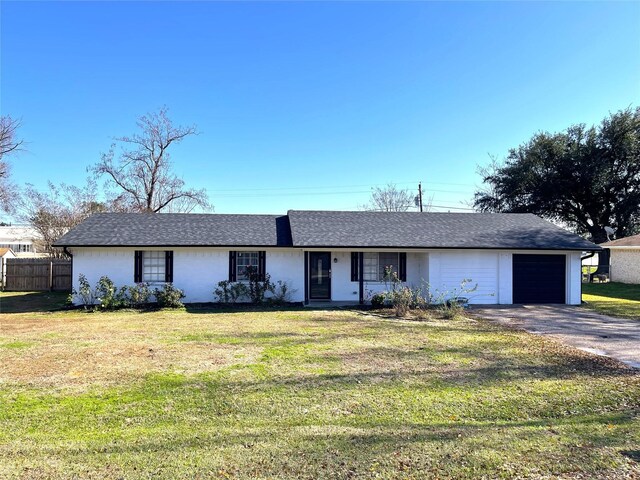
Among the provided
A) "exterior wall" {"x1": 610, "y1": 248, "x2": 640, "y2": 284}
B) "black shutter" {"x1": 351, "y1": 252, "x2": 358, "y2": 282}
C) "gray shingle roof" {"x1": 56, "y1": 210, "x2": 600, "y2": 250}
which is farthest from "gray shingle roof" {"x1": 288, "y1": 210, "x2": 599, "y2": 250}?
"exterior wall" {"x1": 610, "y1": 248, "x2": 640, "y2": 284}

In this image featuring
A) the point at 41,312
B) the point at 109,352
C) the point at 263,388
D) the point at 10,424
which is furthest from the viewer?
the point at 41,312

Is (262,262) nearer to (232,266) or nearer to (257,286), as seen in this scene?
(257,286)

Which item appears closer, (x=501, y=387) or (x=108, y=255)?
(x=501, y=387)

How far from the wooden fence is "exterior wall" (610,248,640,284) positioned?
32523 millimetres

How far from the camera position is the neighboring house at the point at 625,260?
25500mm

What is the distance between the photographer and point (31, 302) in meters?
16.3

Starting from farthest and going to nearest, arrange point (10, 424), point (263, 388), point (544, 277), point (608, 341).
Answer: point (544, 277) → point (608, 341) → point (263, 388) → point (10, 424)

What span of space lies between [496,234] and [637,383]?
38.3ft

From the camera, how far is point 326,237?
52.2ft

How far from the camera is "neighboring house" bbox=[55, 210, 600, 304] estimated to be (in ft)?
50.3

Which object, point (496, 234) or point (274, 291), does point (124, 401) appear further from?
point (496, 234)

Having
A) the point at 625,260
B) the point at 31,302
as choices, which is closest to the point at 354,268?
the point at 31,302

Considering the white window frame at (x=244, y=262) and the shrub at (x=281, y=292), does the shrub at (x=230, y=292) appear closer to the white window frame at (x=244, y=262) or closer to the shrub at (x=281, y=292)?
the white window frame at (x=244, y=262)

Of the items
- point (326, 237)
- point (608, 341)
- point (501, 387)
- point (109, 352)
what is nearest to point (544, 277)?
point (608, 341)
